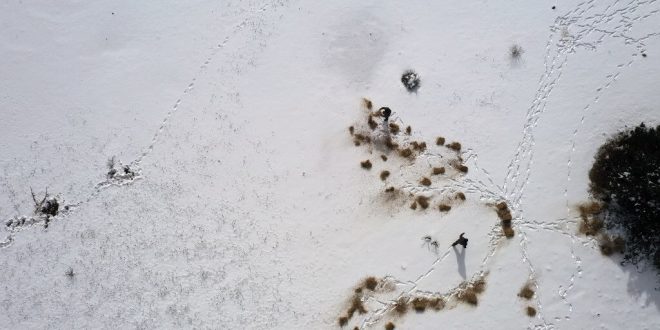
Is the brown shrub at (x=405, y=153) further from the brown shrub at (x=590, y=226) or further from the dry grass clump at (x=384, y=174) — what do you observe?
the brown shrub at (x=590, y=226)

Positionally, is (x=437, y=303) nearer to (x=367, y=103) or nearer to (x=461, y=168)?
(x=461, y=168)

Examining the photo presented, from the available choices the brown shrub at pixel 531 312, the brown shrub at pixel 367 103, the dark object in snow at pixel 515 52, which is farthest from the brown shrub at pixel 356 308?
the dark object in snow at pixel 515 52

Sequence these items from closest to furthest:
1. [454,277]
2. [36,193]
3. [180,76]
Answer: [454,277], [36,193], [180,76]

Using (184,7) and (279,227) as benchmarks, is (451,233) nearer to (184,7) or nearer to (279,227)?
(279,227)

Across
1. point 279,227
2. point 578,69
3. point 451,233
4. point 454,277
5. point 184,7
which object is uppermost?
point 184,7

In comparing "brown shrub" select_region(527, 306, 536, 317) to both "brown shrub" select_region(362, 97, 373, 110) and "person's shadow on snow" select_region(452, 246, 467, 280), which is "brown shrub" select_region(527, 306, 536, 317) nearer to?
"person's shadow on snow" select_region(452, 246, 467, 280)

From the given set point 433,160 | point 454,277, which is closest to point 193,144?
point 433,160

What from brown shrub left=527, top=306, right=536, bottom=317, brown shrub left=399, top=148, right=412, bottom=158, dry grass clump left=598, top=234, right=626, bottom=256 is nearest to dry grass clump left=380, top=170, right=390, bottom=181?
brown shrub left=399, top=148, right=412, bottom=158
